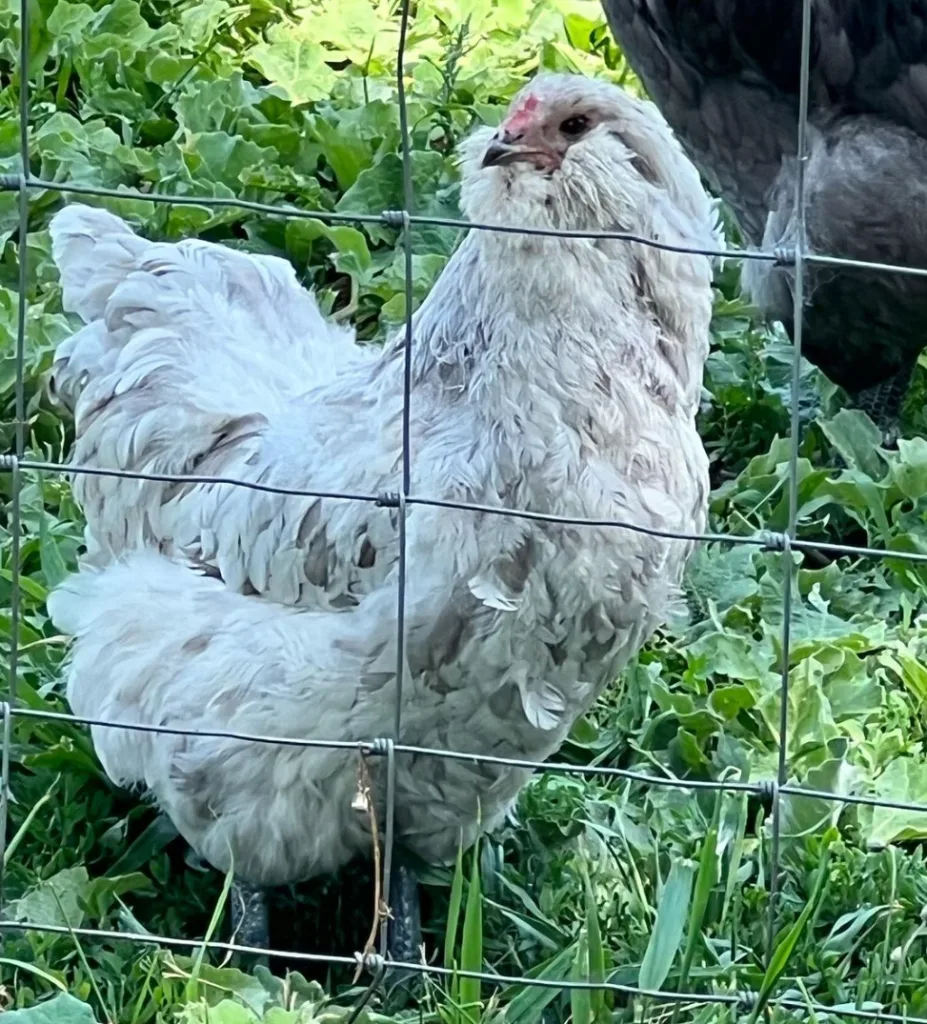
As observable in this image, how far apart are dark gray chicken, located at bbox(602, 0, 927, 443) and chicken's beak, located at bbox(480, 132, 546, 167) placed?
66.2 inches

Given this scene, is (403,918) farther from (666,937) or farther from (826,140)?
(826,140)

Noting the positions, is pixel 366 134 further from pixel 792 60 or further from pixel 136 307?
pixel 136 307

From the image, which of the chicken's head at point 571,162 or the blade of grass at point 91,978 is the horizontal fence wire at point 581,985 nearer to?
the blade of grass at point 91,978

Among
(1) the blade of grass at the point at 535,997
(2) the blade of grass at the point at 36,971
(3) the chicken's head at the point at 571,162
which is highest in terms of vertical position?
(3) the chicken's head at the point at 571,162

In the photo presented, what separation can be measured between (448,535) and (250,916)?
2.48 feet

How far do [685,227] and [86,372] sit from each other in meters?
1.15

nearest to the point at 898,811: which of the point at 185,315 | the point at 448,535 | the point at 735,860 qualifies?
the point at 735,860

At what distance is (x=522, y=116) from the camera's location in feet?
8.04

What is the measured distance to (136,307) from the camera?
3.15 meters

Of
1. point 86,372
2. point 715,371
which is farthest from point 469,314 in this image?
Answer: point 715,371

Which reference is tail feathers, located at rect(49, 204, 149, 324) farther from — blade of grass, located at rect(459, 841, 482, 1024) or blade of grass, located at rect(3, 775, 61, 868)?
blade of grass, located at rect(459, 841, 482, 1024)

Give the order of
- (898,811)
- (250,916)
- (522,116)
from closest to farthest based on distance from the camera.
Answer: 1. (522,116)
2. (250,916)
3. (898,811)

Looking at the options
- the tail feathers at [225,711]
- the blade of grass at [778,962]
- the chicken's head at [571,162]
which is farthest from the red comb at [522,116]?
the blade of grass at [778,962]

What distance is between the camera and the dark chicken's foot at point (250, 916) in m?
2.82
